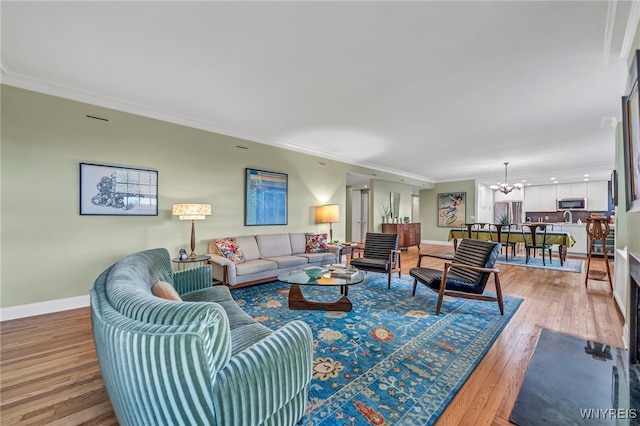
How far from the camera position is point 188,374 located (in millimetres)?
824

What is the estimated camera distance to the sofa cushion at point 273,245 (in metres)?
4.62

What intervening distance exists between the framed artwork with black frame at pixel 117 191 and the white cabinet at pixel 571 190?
1198cm

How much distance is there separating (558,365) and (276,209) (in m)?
4.35

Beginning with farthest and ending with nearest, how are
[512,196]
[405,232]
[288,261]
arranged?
[512,196] → [405,232] → [288,261]

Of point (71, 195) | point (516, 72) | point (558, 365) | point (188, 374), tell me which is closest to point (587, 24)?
point (516, 72)

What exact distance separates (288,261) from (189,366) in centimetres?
355

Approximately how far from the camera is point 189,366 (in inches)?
32.2

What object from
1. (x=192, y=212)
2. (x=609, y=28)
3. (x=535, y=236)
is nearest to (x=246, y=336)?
(x=192, y=212)

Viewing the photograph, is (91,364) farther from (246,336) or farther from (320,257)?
(320,257)

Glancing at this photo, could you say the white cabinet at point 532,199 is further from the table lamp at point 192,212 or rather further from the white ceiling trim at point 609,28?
the table lamp at point 192,212

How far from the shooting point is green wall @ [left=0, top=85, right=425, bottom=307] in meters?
2.90

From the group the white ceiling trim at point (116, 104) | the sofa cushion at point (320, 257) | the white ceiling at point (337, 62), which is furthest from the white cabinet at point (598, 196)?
the white ceiling trim at point (116, 104)

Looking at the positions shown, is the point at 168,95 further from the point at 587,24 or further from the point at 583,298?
the point at 583,298

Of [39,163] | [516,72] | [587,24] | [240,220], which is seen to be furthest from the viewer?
[240,220]
